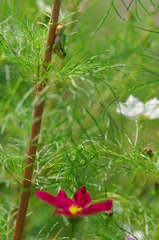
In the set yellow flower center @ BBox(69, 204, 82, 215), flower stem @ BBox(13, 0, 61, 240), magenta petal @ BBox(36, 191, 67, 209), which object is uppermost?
flower stem @ BBox(13, 0, 61, 240)

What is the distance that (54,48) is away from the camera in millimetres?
471

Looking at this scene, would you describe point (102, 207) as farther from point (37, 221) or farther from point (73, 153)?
point (37, 221)

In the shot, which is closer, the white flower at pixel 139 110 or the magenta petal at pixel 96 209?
the magenta petal at pixel 96 209

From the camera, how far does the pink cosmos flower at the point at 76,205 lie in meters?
0.39

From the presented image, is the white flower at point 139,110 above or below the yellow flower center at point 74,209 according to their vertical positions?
above

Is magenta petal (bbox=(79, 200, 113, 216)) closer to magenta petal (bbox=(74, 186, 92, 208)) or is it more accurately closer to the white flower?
magenta petal (bbox=(74, 186, 92, 208))

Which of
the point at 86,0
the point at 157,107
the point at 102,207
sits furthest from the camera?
the point at 86,0

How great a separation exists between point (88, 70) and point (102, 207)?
199mm

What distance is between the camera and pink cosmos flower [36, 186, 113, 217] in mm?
395

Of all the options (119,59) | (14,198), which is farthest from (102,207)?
(119,59)

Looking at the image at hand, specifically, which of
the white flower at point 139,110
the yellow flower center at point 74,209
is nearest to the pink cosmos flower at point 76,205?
the yellow flower center at point 74,209

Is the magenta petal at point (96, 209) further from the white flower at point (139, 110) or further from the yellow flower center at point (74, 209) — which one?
the white flower at point (139, 110)

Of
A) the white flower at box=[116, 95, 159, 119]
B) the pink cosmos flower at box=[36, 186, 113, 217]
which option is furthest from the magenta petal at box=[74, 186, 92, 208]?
the white flower at box=[116, 95, 159, 119]

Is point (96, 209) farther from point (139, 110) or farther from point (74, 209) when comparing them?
point (139, 110)
